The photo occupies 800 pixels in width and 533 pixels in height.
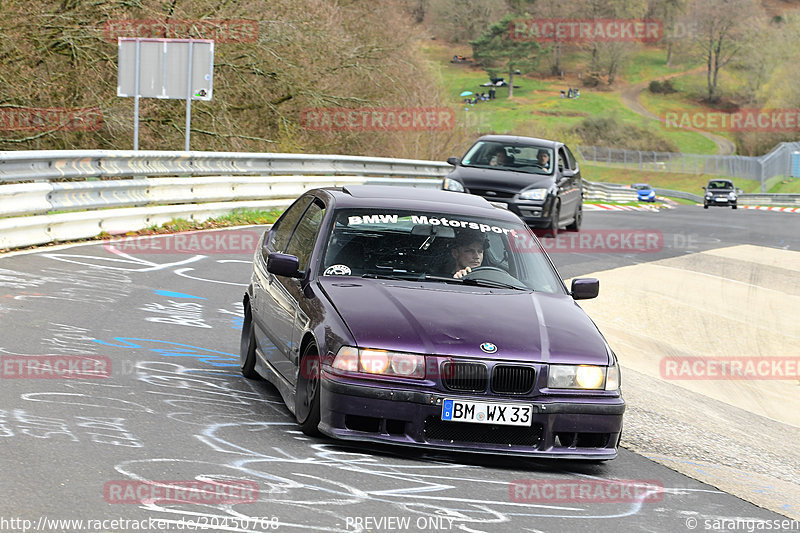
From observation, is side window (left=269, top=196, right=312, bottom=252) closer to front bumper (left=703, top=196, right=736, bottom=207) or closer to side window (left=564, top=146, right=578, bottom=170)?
side window (left=564, top=146, right=578, bottom=170)

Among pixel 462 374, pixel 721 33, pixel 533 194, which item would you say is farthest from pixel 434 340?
pixel 721 33

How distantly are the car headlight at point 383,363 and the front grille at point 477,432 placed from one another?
26 centimetres

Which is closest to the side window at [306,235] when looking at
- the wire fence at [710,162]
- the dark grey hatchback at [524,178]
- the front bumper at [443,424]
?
the front bumper at [443,424]

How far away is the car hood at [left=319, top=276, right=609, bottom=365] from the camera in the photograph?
6.08 m

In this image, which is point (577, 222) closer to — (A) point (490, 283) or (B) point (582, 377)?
Result: (A) point (490, 283)

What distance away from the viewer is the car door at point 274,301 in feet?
23.5

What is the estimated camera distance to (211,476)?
17.7 feet

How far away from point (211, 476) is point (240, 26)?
21225 millimetres

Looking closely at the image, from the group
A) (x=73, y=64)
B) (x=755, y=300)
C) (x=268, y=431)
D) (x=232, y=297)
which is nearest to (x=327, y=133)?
(x=73, y=64)

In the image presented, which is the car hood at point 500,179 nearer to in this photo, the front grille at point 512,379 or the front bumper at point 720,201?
the front grille at point 512,379

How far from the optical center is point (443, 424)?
600 centimetres

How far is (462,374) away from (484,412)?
0.74 feet

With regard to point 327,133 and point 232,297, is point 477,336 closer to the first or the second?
point 232,297

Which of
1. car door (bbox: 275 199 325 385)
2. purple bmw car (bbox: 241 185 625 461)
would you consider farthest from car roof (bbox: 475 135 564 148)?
purple bmw car (bbox: 241 185 625 461)
